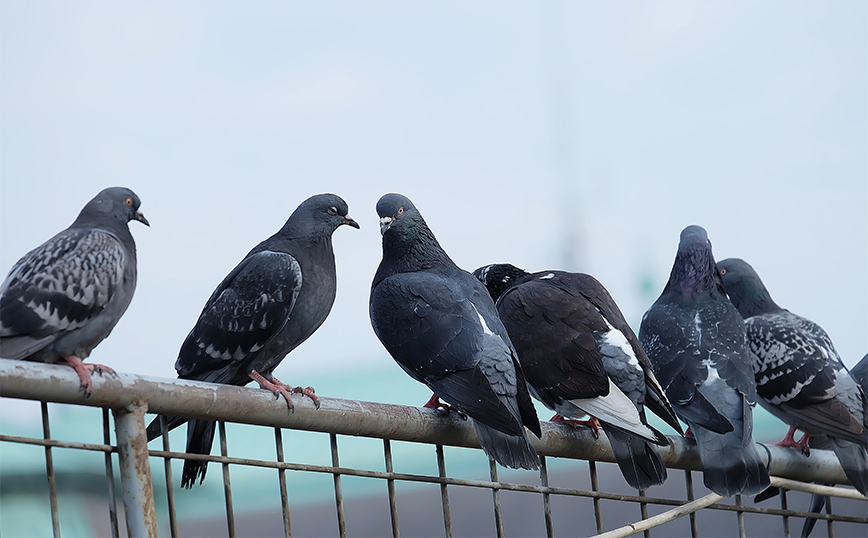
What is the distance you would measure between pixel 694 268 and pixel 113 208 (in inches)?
105

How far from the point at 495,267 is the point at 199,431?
5.54 ft

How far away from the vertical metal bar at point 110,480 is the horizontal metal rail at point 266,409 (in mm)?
55

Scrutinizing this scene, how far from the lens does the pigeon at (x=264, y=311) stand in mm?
3564

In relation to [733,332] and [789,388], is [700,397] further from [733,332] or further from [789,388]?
[789,388]

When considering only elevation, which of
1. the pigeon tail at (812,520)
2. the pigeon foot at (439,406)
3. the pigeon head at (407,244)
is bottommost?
the pigeon tail at (812,520)

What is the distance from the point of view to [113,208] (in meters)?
3.14

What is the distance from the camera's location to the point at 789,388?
4.58 m

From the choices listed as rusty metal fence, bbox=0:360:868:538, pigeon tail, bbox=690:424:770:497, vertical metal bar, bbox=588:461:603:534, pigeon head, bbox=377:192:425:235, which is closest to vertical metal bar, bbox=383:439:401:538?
rusty metal fence, bbox=0:360:868:538

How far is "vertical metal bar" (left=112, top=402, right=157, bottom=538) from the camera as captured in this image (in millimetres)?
1729

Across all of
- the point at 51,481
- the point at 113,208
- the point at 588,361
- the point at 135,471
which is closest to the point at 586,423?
the point at 588,361

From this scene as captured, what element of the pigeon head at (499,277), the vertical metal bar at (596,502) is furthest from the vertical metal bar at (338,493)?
the pigeon head at (499,277)

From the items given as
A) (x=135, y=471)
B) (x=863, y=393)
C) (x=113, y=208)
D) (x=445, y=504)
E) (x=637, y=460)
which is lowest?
(x=863, y=393)

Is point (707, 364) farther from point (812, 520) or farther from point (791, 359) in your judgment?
point (791, 359)

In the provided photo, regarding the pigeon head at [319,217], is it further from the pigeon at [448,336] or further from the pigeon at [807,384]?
the pigeon at [807,384]
